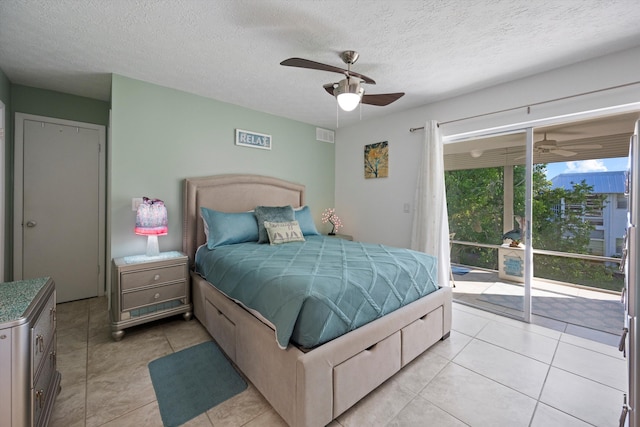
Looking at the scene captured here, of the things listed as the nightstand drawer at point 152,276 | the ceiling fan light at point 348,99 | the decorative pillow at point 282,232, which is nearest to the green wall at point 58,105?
the nightstand drawer at point 152,276

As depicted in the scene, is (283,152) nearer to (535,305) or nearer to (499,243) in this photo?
(499,243)

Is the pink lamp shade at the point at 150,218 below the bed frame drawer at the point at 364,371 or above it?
above

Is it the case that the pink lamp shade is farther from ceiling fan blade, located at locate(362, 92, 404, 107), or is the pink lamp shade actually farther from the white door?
ceiling fan blade, located at locate(362, 92, 404, 107)

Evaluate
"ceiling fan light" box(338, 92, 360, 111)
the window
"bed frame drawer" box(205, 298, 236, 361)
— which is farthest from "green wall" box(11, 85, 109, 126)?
the window

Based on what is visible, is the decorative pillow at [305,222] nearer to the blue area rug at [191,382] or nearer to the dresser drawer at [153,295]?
the dresser drawer at [153,295]

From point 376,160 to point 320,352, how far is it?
323 centimetres

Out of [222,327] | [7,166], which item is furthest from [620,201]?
[7,166]

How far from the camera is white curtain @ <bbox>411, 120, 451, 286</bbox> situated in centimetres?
333

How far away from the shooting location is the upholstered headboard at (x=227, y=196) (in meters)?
3.11

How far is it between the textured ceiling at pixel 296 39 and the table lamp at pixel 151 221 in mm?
1330

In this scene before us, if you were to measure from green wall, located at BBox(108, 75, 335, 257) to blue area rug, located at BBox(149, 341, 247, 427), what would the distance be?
4.52ft

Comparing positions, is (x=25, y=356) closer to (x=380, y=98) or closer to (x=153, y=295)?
(x=153, y=295)

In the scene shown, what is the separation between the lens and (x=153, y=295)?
253 cm

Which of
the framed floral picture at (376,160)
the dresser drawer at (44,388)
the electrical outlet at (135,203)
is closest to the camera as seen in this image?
the dresser drawer at (44,388)
